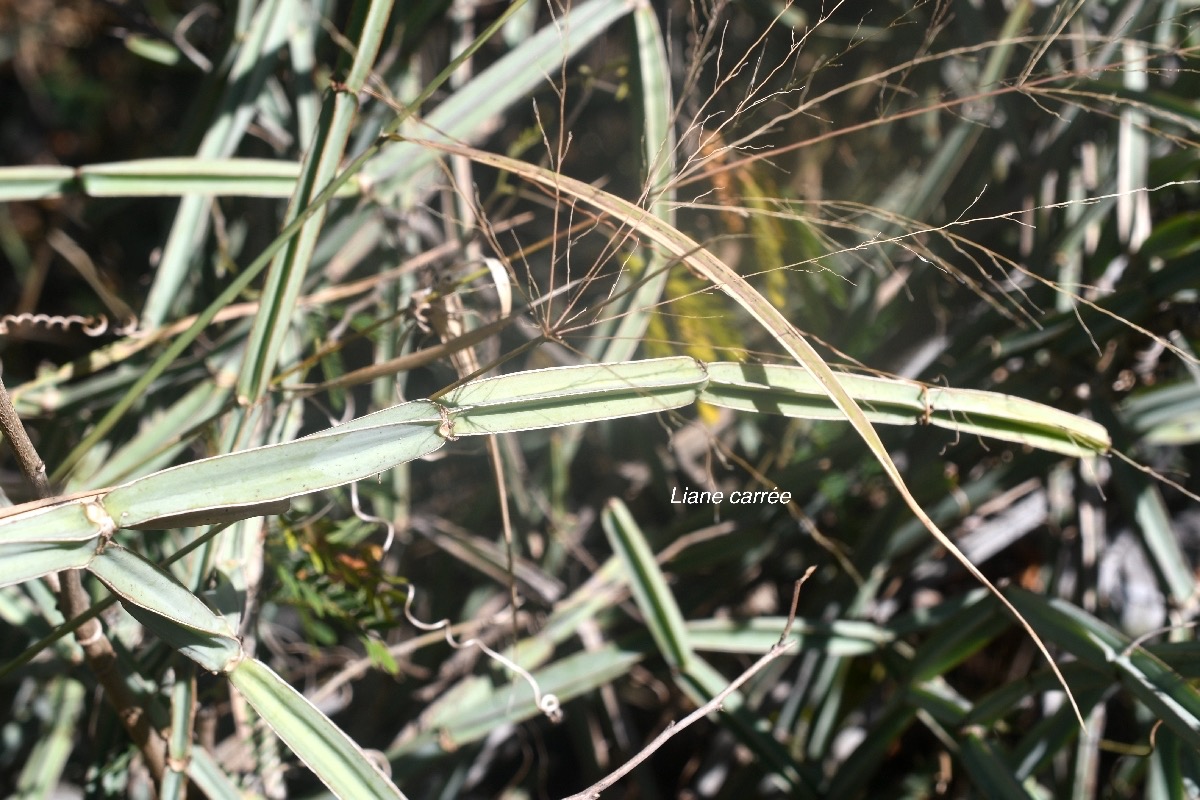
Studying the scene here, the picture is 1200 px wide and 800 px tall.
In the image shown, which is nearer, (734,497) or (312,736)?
(312,736)

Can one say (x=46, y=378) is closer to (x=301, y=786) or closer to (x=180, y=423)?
(x=180, y=423)

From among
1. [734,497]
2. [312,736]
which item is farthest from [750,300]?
[734,497]

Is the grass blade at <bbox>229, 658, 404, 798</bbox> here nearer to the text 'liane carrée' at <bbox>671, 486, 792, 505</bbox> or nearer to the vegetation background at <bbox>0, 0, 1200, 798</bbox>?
the vegetation background at <bbox>0, 0, 1200, 798</bbox>

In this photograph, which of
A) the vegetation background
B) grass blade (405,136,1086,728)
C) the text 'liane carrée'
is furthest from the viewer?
the text 'liane carrée'

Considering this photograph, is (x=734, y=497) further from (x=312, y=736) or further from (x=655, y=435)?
(x=312, y=736)

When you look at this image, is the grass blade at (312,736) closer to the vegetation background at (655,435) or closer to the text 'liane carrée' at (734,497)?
the vegetation background at (655,435)

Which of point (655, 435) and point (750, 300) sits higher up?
point (750, 300)

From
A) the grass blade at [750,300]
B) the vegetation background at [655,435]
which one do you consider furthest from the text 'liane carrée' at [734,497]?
the grass blade at [750,300]

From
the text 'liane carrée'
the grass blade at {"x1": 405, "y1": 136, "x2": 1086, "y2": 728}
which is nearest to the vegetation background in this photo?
the text 'liane carrée'

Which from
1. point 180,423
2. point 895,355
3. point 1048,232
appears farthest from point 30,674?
point 1048,232
